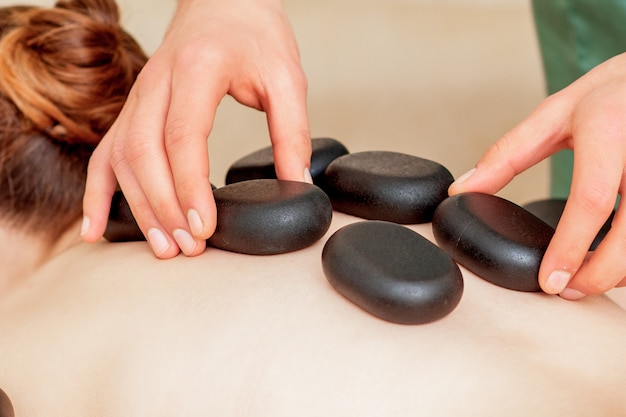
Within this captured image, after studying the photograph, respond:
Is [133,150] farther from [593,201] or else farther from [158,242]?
[593,201]

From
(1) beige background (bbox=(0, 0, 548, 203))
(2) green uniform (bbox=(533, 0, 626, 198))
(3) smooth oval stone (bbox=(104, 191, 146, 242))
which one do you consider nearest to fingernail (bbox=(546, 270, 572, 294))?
(3) smooth oval stone (bbox=(104, 191, 146, 242))

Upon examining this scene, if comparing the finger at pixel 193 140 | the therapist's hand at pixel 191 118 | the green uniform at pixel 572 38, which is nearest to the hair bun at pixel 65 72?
the therapist's hand at pixel 191 118

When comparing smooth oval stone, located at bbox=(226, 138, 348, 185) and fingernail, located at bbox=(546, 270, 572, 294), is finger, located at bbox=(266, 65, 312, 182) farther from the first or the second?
fingernail, located at bbox=(546, 270, 572, 294)

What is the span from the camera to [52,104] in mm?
979

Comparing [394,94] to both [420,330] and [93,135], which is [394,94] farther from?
[420,330]

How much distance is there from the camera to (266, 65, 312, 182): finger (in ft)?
2.77

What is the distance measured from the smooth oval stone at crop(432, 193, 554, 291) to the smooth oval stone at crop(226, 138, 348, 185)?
0.72ft

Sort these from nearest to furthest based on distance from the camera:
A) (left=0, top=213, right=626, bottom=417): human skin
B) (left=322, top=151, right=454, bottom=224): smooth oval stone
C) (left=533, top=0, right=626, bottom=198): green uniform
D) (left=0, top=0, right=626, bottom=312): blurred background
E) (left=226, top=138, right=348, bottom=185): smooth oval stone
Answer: (left=0, top=213, right=626, bottom=417): human skin < (left=322, top=151, right=454, bottom=224): smooth oval stone < (left=226, top=138, right=348, bottom=185): smooth oval stone < (left=533, top=0, right=626, bottom=198): green uniform < (left=0, top=0, right=626, bottom=312): blurred background

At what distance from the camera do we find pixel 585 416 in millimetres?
562

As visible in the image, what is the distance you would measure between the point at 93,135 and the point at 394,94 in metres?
1.03

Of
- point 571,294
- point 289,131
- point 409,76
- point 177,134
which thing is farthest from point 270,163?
point 409,76

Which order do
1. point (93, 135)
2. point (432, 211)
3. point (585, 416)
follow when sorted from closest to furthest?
point (585, 416)
point (432, 211)
point (93, 135)

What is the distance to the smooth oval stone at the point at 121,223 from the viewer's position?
845 millimetres

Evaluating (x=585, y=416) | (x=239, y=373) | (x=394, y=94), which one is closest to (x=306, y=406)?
(x=239, y=373)
